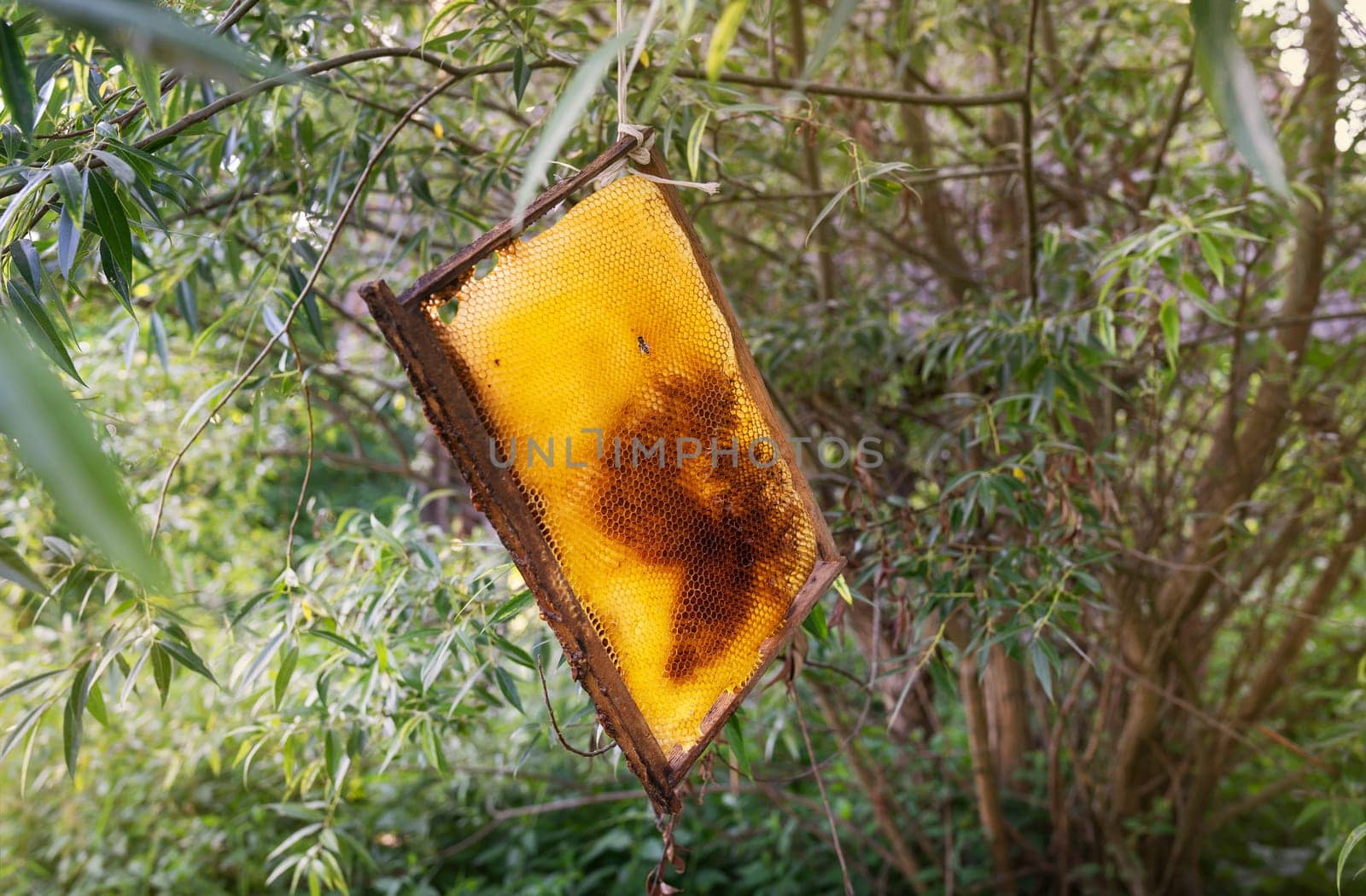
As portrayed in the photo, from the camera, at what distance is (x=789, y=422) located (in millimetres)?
1531

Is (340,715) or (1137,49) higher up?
(1137,49)

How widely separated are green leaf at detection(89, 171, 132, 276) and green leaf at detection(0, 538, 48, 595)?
0.29 meters

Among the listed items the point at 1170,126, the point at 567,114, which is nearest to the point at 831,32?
the point at 567,114

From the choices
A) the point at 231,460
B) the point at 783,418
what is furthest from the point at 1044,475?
the point at 231,460

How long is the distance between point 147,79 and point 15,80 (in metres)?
0.08

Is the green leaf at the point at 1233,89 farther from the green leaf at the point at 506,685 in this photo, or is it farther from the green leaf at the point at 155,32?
the green leaf at the point at 506,685

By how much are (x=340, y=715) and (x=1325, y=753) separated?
1878 mm

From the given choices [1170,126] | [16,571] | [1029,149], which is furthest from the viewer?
[1170,126]

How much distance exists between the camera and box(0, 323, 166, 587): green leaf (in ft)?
0.81

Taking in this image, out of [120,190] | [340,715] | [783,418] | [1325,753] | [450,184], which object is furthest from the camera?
[1325,753]

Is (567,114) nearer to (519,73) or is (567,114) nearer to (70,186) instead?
(70,186)

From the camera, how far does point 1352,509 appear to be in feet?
5.76

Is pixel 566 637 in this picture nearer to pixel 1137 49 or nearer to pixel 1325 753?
pixel 1137 49

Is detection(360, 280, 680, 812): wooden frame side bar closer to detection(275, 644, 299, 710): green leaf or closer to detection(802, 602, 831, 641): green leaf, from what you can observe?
detection(802, 602, 831, 641): green leaf
